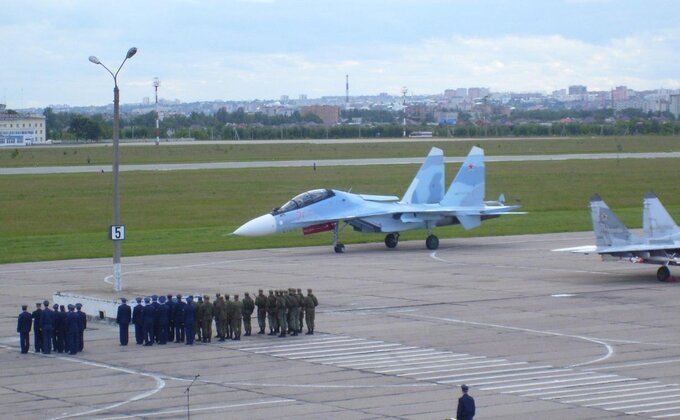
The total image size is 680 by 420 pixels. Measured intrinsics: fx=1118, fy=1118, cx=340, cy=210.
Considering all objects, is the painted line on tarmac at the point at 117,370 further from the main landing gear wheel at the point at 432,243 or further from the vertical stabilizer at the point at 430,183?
the vertical stabilizer at the point at 430,183

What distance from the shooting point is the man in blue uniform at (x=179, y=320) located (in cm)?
2523

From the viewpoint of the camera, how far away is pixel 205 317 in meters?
25.3

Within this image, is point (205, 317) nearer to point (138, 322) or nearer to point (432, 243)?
point (138, 322)

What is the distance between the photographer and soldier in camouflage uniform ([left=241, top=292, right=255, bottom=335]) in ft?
84.0

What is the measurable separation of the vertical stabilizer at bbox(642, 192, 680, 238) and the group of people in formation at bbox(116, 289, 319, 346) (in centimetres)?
1270

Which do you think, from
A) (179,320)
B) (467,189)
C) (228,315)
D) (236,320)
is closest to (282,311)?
(236,320)

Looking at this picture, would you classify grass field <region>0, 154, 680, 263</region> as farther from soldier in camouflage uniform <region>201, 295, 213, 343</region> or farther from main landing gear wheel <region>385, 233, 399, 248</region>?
soldier in camouflage uniform <region>201, 295, 213, 343</region>

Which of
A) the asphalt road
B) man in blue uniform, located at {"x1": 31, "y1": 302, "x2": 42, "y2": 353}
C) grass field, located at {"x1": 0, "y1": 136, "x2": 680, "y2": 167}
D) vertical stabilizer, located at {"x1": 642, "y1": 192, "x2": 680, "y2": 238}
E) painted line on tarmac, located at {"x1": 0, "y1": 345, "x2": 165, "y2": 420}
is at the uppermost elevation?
grass field, located at {"x1": 0, "y1": 136, "x2": 680, "y2": 167}

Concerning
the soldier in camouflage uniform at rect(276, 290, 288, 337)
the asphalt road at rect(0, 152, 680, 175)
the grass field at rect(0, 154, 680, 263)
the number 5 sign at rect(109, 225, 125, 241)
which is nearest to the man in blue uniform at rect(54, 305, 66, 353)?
the soldier in camouflage uniform at rect(276, 290, 288, 337)

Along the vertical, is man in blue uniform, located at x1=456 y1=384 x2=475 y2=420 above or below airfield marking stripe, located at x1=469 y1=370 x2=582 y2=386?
above

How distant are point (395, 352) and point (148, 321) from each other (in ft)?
18.5

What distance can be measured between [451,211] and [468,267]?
612 centimetres

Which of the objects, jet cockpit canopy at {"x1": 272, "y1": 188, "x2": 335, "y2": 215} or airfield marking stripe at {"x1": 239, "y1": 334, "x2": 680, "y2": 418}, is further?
jet cockpit canopy at {"x1": 272, "y1": 188, "x2": 335, "y2": 215}

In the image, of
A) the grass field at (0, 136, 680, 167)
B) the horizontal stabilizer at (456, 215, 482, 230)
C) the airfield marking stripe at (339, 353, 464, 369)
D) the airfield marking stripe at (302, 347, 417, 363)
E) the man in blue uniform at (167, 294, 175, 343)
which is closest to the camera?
the airfield marking stripe at (339, 353, 464, 369)
